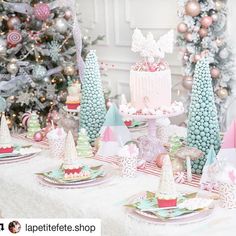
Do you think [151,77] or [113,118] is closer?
[151,77]

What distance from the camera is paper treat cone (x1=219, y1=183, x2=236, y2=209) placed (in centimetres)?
170

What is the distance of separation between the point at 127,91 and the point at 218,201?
3.16 metres

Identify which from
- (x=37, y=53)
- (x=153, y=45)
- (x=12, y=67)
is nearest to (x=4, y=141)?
(x=153, y=45)

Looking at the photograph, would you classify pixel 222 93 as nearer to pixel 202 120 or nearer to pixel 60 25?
pixel 60 25

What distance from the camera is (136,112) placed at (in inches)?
88.0

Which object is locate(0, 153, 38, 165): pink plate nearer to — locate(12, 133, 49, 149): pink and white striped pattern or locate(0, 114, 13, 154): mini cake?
locate(0, 114, 13, 154): mini cake

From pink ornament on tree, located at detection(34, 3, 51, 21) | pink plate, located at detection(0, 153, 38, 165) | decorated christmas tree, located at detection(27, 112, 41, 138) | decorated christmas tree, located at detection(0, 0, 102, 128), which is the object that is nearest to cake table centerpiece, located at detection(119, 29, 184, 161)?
pink plate, located at detection(0, 153, 38, 165)

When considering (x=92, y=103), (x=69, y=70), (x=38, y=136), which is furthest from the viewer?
(x=69, y=70)

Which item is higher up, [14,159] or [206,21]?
[206,21]

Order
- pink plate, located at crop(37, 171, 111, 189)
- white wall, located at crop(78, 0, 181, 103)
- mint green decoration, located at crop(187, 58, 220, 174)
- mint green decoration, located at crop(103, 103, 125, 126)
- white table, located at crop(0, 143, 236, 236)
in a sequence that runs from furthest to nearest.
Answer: white wall, located at crop(78, 0, 181, 103) → mint green decoration, located at crop(103, 103, 125, 126) → mint green decoration, located at crop(187, 58, 220, 174) → pink plate, located at crop(37, 171, 111, 189) → white table, located at crop(0, 143, 236, 236)

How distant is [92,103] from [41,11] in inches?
59.9

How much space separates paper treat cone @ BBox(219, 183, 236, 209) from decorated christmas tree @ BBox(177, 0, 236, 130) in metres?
2.26

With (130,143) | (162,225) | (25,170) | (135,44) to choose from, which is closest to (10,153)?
(25,170)

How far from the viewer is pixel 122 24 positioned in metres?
4.80
